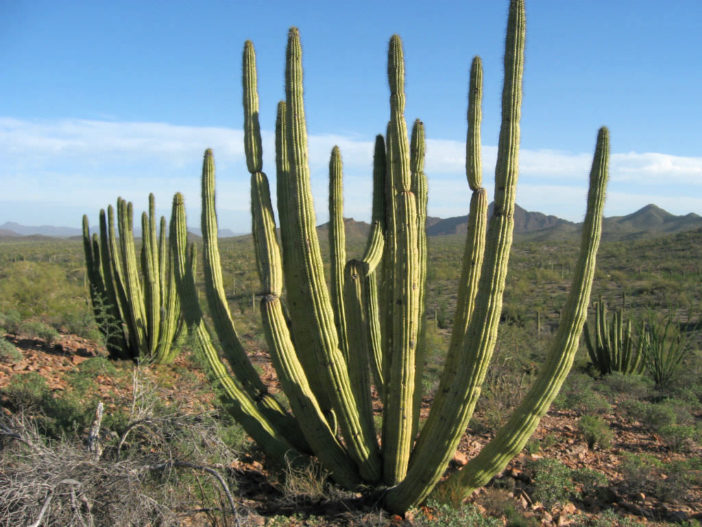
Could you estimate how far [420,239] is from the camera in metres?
5.18

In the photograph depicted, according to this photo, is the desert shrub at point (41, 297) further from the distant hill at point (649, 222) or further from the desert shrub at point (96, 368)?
the distant hill at point (649, 222)

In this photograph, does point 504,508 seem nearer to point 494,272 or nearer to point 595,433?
point 494,272

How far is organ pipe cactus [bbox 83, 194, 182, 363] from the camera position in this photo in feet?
32.0

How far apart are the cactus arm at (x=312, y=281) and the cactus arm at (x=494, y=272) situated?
29.7 inches

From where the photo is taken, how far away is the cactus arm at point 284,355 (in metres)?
4.91

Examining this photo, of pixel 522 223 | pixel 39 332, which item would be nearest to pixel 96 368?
pixel 39 332

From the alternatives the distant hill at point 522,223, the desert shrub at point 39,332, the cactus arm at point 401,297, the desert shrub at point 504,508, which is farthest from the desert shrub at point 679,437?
the distant hill at point 522,223

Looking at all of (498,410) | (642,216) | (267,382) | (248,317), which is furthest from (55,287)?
(642,216)

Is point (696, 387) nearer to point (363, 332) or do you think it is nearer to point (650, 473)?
point (650, 473)

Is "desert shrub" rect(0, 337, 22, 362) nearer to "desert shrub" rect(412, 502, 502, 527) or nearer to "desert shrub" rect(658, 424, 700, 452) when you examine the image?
"desert shrub" rect(412, 502, 502, 527)

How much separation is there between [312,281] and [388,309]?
0.74 metres

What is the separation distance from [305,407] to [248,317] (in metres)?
12.9

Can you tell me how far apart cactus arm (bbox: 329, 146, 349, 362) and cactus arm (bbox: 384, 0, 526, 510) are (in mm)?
1260

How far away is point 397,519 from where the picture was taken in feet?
15.7
